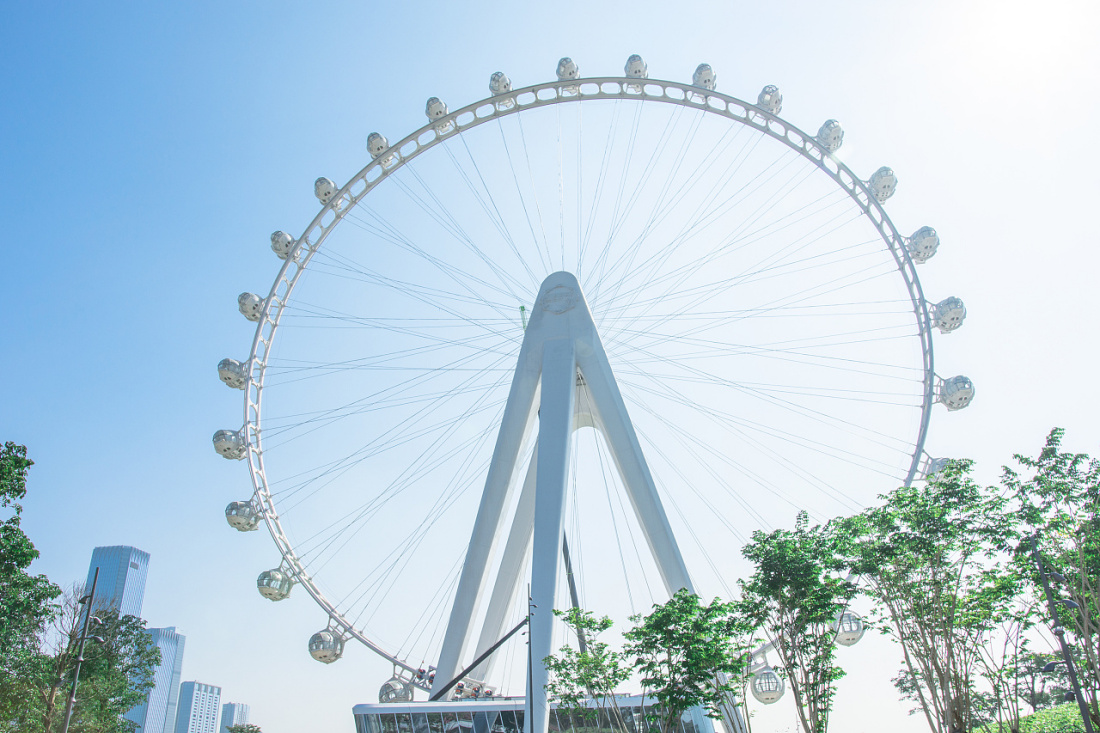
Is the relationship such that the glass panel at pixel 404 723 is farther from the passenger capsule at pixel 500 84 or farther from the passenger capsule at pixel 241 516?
the passenger capsule at pixel 500 84

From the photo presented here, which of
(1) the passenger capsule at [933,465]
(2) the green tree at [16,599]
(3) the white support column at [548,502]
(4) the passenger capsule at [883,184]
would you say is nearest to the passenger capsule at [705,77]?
(4) the passenger capsule at [883,184]

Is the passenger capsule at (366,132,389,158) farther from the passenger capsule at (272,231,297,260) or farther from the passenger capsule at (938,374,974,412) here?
the passenger capsule at (938,374,974,412)

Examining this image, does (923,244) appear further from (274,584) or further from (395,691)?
(274,584)

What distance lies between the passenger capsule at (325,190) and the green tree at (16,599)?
14192mm

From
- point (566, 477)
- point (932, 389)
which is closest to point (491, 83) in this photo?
point (566, 477)

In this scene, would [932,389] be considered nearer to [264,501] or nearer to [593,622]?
[593,622]

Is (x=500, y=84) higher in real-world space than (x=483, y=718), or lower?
higher

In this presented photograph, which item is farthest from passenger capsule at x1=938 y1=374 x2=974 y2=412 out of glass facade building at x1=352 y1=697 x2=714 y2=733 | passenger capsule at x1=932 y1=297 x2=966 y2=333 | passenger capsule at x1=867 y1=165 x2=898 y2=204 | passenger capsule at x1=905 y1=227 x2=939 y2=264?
glass facade building at x1=352 y1=697 x2=714 y2=733

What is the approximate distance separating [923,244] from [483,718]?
23239 mm

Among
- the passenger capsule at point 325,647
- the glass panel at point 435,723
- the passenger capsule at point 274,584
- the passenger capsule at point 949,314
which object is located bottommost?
the glass panel at point 435,723

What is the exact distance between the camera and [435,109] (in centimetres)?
3161

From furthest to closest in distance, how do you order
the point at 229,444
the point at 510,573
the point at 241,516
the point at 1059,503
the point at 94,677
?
1. the point at 94,677
2. the point at 229,444
3. the point at 241,516
4. the point at 510,573
5. the point at 1059,503

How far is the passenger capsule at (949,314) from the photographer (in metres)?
28.7

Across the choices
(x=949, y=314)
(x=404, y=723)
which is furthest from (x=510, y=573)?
(x=949, y=314)
